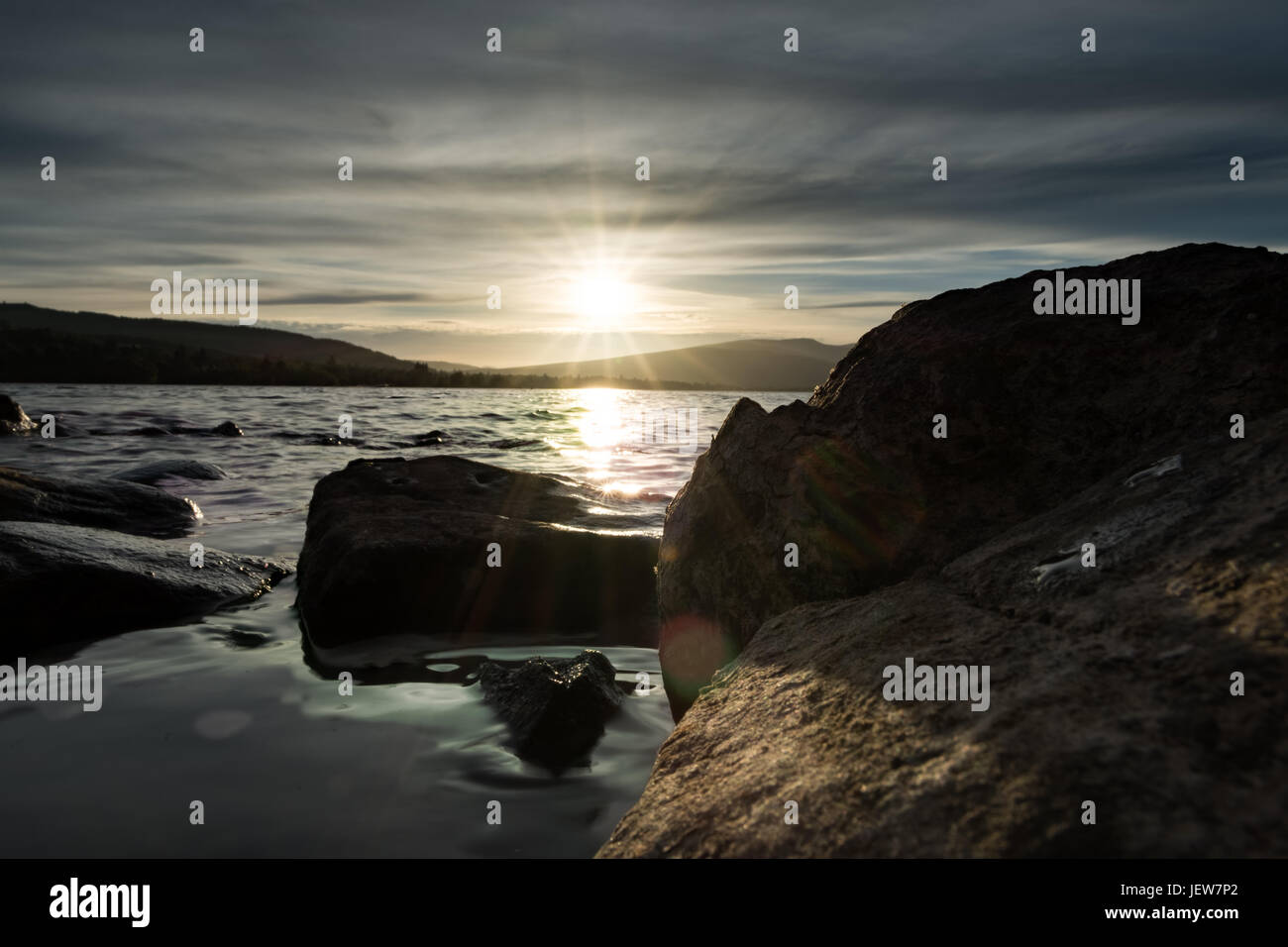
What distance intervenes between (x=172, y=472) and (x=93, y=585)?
773cm

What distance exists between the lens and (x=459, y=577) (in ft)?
18.8

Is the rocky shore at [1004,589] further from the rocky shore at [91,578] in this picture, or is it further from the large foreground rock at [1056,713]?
the rocky shore at [91,578]

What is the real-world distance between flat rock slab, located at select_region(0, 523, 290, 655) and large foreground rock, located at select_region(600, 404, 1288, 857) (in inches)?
185

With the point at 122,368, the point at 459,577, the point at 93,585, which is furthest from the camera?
the point at 122,368

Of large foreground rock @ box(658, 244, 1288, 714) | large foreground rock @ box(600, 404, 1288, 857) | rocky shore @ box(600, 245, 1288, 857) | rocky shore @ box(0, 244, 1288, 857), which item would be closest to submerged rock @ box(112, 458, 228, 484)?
rocky shore @ box(0, 244, 1288, 857)

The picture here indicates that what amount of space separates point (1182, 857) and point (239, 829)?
2.90 m

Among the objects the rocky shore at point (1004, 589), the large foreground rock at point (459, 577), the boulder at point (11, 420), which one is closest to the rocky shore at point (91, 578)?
the large foreground rock at point (459, 577)

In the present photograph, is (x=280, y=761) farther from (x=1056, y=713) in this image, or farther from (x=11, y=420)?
(x=11, y=420)

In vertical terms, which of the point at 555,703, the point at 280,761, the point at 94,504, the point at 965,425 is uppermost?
the point at 965,425

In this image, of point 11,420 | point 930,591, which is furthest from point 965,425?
point 11,420

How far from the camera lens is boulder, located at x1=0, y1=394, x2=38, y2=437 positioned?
19.0 m

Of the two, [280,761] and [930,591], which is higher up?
[930,591]
